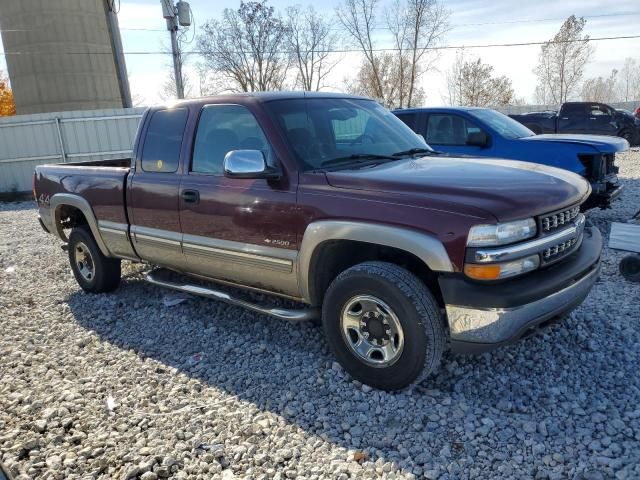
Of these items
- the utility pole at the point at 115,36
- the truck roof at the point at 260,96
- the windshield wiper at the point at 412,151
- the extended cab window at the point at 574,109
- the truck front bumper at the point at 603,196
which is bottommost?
the truck front bumper at the point at 603,196

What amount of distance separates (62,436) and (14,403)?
64cm

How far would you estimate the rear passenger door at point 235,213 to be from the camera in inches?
136

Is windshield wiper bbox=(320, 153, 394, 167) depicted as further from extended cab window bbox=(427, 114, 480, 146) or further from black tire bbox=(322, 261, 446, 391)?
extended cab window bbox=(427, 114, 480, 146)

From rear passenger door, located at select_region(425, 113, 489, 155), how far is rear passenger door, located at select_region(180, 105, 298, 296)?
4.57 metres

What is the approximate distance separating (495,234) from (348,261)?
109cm

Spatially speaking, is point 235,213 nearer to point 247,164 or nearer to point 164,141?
point 247,164

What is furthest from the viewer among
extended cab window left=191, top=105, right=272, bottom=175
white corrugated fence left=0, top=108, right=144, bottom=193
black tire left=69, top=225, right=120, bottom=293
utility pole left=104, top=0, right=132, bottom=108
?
white corrugated fence left=0, top=108, right=144, bottom=193

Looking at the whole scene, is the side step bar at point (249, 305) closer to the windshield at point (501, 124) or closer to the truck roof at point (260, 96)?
the truck roof at point (260, 96)

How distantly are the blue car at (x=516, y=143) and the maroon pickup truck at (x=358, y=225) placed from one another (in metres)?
3.60

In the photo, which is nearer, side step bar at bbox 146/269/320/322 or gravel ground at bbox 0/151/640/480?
gravel ground at bbox 0/151/640/480

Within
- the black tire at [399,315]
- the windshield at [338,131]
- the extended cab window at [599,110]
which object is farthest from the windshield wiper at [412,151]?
the extended cab window at [599,110]

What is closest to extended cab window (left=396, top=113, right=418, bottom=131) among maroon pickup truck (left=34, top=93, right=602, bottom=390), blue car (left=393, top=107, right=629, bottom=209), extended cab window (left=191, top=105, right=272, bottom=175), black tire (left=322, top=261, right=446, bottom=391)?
blue car (left=393, top=107, right=629, bottom=209)

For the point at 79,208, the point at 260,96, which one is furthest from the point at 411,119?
the point at 79,208

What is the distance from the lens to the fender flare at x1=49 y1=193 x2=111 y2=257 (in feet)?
16.5
